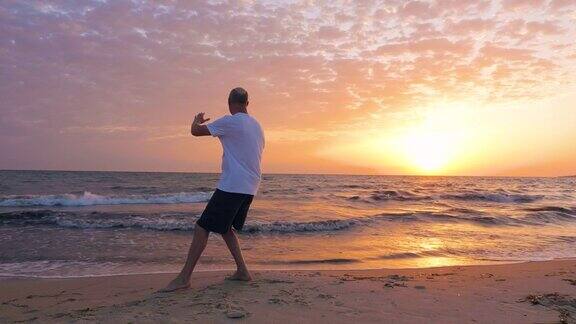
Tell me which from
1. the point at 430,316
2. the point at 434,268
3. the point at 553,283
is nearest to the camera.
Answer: the point at 430,316

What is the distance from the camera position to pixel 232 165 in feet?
14.3

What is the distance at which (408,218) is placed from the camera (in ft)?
48.8

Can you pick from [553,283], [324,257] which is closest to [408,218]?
[324,257]

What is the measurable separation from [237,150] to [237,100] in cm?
51

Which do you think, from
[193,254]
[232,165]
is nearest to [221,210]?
[232,165]

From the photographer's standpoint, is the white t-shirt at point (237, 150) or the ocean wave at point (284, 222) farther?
the ocean wave at point (284, 222)

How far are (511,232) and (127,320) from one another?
11068mm

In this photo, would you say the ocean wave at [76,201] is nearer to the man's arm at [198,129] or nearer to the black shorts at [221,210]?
the black shorts at [221,210]

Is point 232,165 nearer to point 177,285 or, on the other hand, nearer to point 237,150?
point 237,150

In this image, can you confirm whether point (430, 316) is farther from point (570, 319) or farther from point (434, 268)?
point (434, 268)

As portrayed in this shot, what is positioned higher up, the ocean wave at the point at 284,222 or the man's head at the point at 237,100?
the man's head at the point at 237,100

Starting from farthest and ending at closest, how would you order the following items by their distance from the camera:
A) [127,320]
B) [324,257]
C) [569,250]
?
[569,250], [324,257], [127,320]

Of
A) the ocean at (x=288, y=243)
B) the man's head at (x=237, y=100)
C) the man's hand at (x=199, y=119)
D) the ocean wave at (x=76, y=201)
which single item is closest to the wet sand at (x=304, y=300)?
the ocean at (x=288, y=243)

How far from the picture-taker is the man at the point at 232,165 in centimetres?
432
